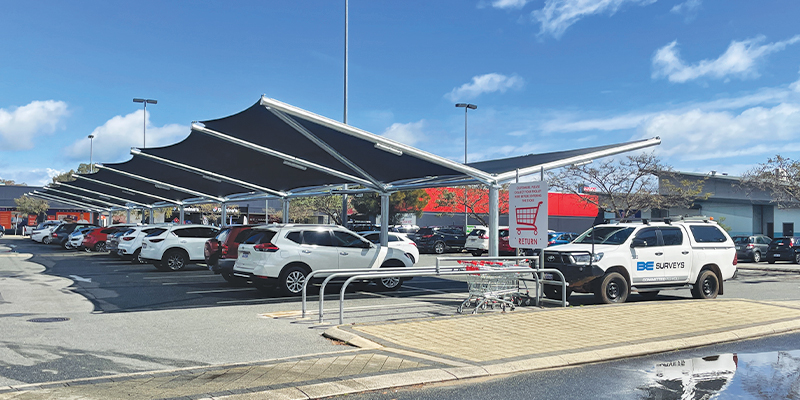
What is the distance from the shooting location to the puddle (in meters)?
6.24

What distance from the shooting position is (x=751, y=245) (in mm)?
31766

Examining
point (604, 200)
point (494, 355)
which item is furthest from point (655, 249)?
point (604, 200)

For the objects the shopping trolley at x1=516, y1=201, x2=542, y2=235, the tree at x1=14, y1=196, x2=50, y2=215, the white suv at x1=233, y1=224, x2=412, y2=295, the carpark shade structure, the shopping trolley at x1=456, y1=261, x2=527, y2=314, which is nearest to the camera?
the shopping trolley at x1=456, y1=261, x2=527, y2=314

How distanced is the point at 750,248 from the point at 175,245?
27420 mm

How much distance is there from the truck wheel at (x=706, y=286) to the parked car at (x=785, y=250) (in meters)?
20.0

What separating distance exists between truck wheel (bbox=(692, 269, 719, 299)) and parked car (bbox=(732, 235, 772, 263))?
19.7 metres

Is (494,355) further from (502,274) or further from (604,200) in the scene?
(604,200)

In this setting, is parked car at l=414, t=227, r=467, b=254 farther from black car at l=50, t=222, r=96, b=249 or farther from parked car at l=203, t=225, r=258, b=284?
black car at l=50, t=222, r=96, b=249

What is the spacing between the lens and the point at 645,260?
13.6 meters

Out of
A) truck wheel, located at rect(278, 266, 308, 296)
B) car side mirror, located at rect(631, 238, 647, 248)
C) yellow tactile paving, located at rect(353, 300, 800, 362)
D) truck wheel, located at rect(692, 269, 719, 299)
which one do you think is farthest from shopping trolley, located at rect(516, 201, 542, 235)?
truck wheel, located at rect(278, 266, 308, 296)

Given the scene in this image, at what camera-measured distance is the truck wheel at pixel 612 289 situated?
12.9 meters

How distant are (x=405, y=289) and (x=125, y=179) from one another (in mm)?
19903

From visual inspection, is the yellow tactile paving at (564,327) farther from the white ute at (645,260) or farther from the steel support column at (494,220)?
the steel support column at (494,220)

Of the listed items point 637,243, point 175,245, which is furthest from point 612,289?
point 175,245
